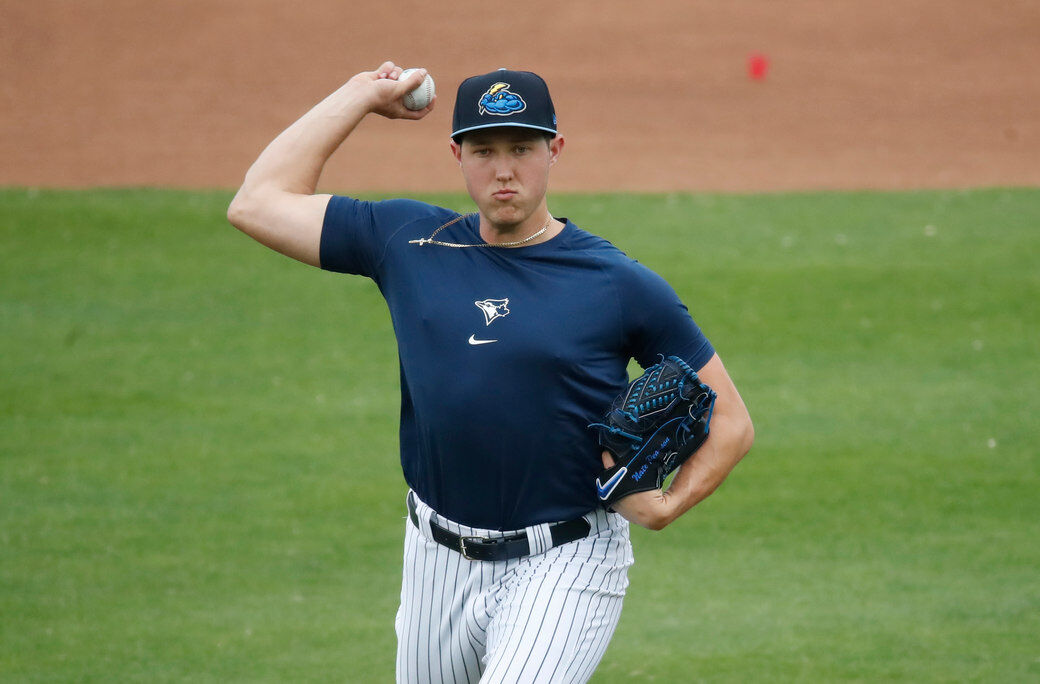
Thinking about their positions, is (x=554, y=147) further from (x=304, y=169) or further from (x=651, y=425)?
(x=651, y=425)

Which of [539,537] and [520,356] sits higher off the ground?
[520,356]

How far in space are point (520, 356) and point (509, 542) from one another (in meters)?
0.52

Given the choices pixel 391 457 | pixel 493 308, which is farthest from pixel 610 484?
pixel 391 457

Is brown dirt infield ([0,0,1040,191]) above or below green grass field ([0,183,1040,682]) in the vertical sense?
above

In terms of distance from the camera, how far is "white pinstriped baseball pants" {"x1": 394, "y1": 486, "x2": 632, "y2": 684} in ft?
11.6

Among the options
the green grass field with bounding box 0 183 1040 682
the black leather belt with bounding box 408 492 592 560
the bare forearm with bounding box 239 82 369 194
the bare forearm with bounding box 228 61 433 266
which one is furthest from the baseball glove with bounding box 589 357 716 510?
the green grass field with bounding box 0 183 1040 682

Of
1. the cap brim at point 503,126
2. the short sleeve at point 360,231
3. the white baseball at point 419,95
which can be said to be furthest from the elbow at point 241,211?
the cap brim at point 503,126

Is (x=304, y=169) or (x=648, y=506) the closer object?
(x=648, y=506)

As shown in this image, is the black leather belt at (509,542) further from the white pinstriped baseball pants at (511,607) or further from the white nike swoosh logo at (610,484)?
the white nike swoosh logo at (610,484)

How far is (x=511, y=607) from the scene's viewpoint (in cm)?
361

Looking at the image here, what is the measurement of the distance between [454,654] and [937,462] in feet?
18.3

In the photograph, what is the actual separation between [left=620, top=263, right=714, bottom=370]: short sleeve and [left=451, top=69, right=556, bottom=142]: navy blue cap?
48 centimetres

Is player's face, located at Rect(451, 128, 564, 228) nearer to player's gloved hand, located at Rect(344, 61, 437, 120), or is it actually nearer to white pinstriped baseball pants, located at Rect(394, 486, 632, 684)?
player's gloved hand, located at Rect(344, 61, 437, 120)

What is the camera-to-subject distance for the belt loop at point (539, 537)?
3.64 m
